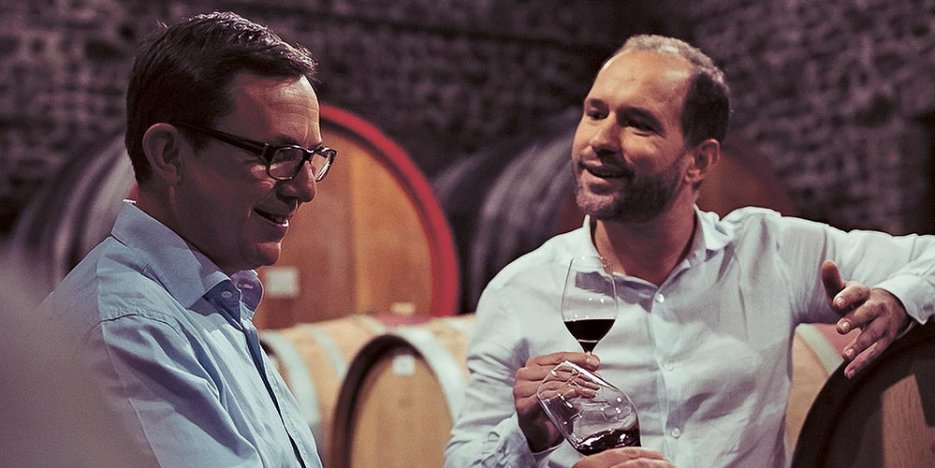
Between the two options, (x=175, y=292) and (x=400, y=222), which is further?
(x=400, y=222)

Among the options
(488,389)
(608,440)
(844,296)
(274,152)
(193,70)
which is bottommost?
(488,389)

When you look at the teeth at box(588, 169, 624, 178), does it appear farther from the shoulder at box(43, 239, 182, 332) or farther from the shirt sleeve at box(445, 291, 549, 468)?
the shoulder at box(43, 239, 182, 332)

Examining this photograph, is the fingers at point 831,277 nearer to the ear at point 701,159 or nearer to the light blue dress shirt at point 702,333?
the light blue dress shirt at point 702,333

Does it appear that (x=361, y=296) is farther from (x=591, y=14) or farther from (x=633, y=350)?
(x=591, y=14)

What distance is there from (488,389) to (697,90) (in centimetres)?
75

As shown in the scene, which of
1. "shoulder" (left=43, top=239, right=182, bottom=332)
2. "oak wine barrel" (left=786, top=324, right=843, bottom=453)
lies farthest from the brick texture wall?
"shoulder" (left=43, top=239, right=182, bottom=332)

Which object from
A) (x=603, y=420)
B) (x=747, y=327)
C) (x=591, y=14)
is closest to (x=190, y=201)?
(x=603, y=420)

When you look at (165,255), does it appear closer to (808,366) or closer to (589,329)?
(589,329)

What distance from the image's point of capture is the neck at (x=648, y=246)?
1958mm

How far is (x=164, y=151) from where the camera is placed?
1.28 m

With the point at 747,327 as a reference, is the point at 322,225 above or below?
below

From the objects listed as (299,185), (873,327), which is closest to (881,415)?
(873,327)

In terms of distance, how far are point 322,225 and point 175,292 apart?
107 inches

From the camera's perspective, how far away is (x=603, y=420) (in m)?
1.38
